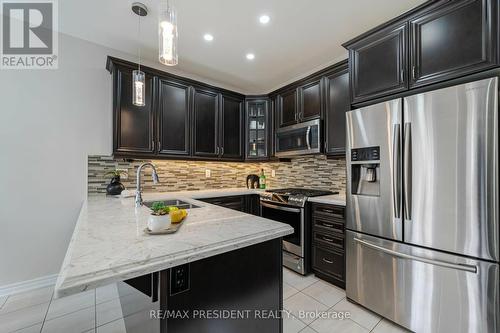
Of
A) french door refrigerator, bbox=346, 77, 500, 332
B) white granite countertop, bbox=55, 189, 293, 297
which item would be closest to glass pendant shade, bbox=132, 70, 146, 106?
white granite countertop, bbox=55, 189, 293, 297

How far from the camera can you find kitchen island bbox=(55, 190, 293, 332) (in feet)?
2.50

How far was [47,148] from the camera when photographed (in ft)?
7.63

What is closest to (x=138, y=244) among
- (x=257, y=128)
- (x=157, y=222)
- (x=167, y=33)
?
(x=157, y=222)

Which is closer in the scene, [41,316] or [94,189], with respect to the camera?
[41,316]

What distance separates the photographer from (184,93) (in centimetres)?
295

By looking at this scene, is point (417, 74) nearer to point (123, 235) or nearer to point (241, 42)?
point (241, 42)

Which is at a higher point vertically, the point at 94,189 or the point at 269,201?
the point at 94,189

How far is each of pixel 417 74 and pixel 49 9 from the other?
3304 mm

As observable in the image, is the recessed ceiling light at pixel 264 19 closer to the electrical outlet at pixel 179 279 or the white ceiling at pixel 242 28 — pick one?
the white ceiling at pixel 242 28

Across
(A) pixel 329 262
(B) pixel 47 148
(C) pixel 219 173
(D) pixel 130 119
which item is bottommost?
(A) pixel 329 262

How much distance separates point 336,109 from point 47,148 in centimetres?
323

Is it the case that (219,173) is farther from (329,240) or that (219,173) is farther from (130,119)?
(329,240)

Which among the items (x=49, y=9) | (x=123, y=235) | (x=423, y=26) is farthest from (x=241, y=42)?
(x=123, y=235)

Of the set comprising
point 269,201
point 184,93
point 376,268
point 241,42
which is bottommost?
point 376,268
